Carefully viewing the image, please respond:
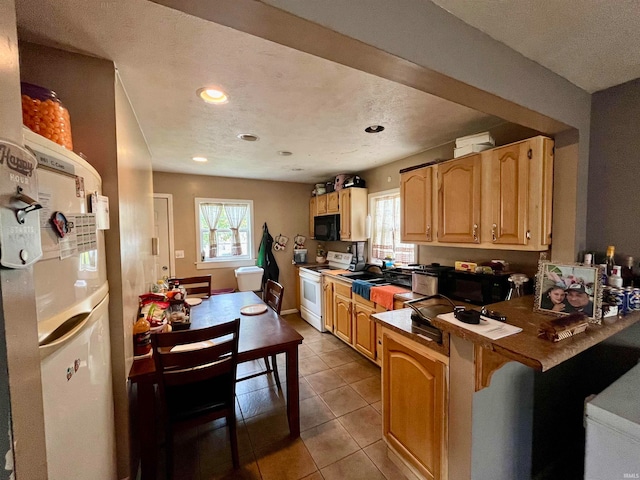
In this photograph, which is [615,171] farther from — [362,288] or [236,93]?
[236,93]

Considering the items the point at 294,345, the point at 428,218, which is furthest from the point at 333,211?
the point at 294,345

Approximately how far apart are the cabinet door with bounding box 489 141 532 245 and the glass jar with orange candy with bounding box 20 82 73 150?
237 centimetres

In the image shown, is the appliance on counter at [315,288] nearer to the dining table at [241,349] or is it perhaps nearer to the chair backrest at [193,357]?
the dining table at [241,349]

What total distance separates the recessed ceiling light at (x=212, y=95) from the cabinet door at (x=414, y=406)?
5.93 ft

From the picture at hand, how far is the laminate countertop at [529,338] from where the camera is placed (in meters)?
0.91

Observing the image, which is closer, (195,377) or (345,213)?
(195,377)

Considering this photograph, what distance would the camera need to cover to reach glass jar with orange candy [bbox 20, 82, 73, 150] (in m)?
0.85

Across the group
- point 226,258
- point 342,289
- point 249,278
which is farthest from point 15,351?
point 226,258

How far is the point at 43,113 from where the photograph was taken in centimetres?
89

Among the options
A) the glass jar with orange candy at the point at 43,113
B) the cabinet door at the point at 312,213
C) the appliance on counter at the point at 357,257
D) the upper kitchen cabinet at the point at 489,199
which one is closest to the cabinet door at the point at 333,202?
the cabinet door at the point at 312,213

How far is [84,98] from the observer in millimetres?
1224

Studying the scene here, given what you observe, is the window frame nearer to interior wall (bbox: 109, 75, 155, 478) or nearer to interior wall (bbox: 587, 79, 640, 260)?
interior wall (bbox: 109, 75, 155, 478)

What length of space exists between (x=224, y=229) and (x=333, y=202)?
1852mm

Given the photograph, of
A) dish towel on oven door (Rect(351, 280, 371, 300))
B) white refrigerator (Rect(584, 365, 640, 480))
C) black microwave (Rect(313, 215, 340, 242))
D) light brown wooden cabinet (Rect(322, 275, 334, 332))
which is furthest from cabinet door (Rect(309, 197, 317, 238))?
white refrigerator (Rect(584, 365, 640, 480))
